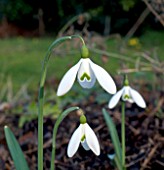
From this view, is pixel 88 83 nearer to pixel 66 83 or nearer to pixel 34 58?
pixel 66 83

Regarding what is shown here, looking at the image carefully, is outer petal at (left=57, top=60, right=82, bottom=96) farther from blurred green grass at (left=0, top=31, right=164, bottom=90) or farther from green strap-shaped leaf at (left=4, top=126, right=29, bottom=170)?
blurred green grass at (left=0, top=31, right=164, bottom=90)

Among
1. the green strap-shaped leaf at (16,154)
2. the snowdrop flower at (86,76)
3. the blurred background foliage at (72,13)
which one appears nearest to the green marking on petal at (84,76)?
the snowdrop flower at (86,76)

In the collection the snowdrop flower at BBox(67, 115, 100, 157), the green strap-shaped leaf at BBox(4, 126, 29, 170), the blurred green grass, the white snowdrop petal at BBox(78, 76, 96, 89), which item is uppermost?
the blurred green grass

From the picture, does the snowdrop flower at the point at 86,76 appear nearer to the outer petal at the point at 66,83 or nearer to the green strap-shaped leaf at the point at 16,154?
the outer petal at the point at 66,83

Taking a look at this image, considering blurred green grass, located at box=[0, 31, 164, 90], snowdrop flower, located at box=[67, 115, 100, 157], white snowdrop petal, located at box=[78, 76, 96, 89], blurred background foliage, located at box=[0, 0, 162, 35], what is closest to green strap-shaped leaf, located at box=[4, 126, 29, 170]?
snowdrop flower, located at box=[67, 115, 100, 157]

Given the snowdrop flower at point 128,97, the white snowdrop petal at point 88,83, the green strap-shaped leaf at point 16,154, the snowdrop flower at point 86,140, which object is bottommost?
the green strap-shaped leaf at point 16,154

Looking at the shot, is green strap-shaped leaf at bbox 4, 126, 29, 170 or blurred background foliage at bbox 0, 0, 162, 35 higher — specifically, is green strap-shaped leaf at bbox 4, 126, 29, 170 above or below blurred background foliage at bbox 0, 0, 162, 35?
below

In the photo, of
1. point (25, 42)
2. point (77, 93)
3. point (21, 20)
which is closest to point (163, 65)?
point (77, 93)

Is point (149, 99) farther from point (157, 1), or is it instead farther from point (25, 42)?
point (25, 42)
